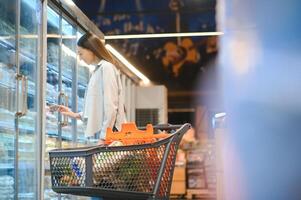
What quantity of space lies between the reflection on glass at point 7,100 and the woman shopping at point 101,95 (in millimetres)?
646

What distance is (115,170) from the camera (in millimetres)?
2178

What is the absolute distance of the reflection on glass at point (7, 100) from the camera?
3297 mm

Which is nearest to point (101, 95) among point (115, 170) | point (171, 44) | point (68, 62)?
point (115, 170)

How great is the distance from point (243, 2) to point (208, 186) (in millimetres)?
8579

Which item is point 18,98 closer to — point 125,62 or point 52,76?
point 52,76

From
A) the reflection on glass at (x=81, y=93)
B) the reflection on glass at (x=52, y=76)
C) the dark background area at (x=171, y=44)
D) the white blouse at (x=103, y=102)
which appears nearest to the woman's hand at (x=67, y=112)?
the white blouse at (x=103, y=102)

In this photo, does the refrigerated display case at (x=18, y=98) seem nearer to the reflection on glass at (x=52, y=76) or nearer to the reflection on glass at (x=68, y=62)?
the reflection on glass at (x=52, y=76)

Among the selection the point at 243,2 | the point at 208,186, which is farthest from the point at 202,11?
the point at 243,2

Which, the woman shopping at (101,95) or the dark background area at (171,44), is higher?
the dark background area at (171,44)

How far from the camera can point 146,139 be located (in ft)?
7.61

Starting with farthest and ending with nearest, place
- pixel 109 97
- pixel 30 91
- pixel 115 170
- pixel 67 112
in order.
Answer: pixel 30 91 → pixel 67 112 → pixel 109 97 → pixel 115 170

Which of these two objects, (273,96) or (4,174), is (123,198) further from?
(4,174)

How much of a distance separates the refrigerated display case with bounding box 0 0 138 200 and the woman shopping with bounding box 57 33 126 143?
0.65m

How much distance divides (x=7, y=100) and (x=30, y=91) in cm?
33
